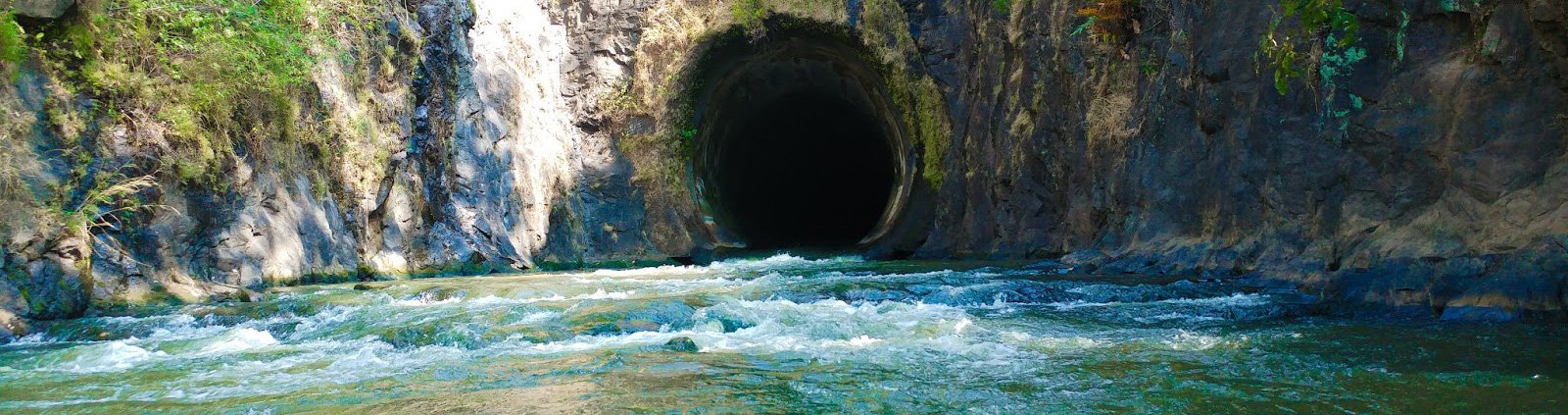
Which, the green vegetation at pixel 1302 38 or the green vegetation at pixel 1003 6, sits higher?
the green vegetation at pixel 1003 6

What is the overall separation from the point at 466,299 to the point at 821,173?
74.3 ft

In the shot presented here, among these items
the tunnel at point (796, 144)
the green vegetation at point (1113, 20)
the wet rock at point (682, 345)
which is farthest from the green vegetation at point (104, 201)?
the tunnel at point (796, 144)

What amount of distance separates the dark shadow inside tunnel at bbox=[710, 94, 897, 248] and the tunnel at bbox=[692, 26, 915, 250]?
0.15 feet

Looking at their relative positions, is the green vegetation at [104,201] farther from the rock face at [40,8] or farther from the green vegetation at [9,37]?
the rock face at [40,8]

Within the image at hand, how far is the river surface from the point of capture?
4.54 m

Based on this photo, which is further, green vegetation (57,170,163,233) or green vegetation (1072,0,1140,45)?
green vegetation (1072,0,1140,45)

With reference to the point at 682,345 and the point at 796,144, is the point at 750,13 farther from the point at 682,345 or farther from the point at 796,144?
the point at 682,345

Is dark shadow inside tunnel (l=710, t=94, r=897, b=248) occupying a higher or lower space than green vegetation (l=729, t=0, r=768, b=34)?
lower

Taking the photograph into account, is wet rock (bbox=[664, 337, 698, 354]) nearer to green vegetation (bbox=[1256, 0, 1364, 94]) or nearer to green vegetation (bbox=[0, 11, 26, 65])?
green vegetation (bbox=[1256, 0, 1364, 94])

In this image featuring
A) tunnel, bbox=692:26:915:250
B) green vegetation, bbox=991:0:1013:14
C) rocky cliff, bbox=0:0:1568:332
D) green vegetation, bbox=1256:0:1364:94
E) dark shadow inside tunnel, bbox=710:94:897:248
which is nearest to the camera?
rocky cliff, bbox=0:0:1568:332

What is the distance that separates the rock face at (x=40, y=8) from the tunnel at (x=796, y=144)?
12543 millimetres

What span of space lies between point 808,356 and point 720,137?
59.3ft

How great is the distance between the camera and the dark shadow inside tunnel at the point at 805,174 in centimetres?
2555

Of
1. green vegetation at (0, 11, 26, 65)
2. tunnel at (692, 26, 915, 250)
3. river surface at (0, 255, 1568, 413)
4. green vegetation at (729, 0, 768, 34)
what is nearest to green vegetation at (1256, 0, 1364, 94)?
river surface at (0, 255, 1568, 413)
